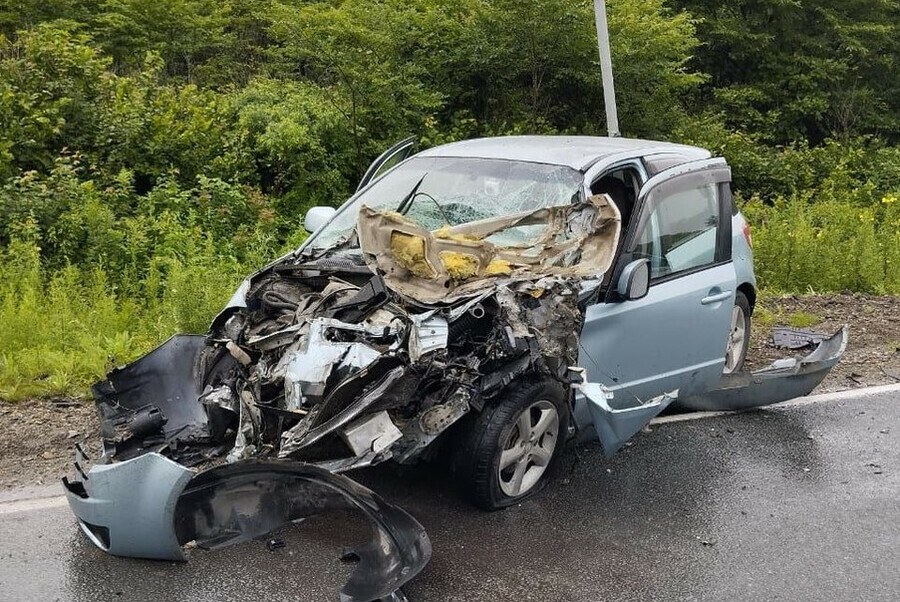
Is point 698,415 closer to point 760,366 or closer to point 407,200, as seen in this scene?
point 760,366

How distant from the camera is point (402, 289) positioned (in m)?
4.37

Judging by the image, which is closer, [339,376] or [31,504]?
[339,376]

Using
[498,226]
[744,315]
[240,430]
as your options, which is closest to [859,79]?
[744,315]

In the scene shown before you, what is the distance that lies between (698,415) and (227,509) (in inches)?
137

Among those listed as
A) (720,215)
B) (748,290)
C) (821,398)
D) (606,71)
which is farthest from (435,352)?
(606,71)

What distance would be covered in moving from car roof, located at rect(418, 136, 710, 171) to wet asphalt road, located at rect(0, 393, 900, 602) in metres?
1.79

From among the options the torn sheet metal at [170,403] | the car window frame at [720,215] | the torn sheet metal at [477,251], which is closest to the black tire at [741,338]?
the car window frame at [720,215]

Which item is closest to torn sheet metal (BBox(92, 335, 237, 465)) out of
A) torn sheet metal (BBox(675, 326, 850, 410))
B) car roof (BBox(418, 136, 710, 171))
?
car roof (BBox(418, 136, 710, 171))

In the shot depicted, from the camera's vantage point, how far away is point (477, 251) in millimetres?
4680

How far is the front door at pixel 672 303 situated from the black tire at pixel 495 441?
378 mm

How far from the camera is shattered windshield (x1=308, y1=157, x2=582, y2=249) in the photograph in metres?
5.12

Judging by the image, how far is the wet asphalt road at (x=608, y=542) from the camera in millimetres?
3662

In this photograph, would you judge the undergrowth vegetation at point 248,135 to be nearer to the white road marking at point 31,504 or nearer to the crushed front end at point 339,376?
the white road marking at point 31,504

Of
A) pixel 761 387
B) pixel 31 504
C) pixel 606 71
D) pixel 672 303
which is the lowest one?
pixel 761 387
